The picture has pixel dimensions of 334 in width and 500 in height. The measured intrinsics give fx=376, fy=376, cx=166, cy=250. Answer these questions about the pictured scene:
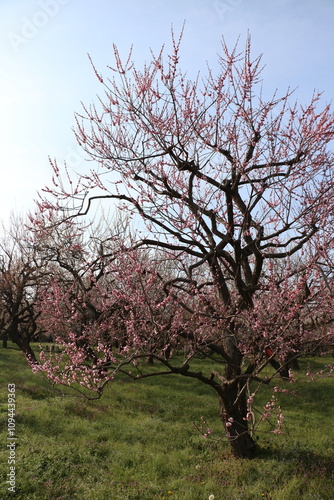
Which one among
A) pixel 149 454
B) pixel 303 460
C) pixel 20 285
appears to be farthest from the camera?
pixel 20 285

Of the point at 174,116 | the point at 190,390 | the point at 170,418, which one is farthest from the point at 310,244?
the point at 190,390

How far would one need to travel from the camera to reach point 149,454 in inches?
312

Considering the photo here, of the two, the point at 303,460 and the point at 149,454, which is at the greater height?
the point at 149,454

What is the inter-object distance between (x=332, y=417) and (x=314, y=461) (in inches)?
170

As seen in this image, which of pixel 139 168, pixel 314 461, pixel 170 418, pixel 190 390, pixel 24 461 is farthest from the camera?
pixel 190 390

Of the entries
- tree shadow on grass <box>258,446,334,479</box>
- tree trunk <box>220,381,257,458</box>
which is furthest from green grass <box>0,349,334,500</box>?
tree trunk <box>220,381,257,458</box>

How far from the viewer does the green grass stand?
646 cm

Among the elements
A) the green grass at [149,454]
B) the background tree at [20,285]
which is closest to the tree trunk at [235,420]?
the green grass at [149,454]

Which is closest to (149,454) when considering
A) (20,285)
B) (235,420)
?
(235,420)

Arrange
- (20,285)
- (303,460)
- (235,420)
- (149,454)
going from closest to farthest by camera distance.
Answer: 1. (303,460)
2. (235,420)
3. (149,454)
4. (20,285)

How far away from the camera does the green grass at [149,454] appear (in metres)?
6.46

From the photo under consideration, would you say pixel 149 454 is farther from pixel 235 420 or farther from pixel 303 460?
pixel 303 460

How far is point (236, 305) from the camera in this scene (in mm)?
7938

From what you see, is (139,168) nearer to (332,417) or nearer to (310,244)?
(310,244)
